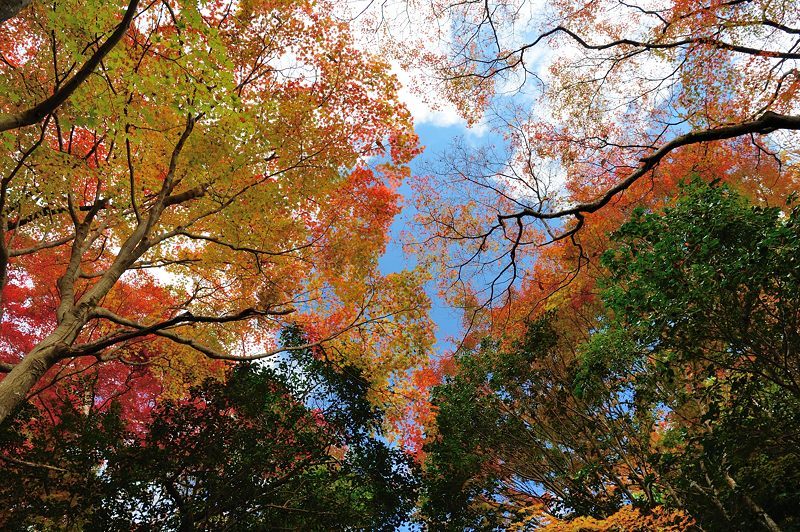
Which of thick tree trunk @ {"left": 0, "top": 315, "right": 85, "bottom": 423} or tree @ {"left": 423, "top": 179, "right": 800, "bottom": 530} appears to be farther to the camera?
tree @ {"left": 423, "top": 179, "right": 800, "bottom": 530}

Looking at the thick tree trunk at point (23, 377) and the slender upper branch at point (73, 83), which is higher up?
the slender upper branch at point (73, 83)

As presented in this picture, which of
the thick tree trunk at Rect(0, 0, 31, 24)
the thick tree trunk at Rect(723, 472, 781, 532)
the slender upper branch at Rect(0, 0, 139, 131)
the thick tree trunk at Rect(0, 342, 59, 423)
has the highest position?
the slender upper branch at Rect(0, 0, 139, 131)

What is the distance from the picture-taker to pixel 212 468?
291 inches

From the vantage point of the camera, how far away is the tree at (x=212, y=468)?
6645 mm

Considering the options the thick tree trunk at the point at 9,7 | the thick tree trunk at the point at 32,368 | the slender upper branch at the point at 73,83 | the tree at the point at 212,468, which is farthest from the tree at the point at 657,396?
the thick tree trunk at the point at 32,368

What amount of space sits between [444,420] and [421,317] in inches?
124

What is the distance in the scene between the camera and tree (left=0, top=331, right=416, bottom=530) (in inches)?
262

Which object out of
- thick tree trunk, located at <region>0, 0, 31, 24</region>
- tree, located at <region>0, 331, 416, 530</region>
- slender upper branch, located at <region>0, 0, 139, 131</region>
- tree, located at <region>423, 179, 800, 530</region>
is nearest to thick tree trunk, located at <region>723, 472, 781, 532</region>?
tree, located at <region>423, 179, 800, 530</region>

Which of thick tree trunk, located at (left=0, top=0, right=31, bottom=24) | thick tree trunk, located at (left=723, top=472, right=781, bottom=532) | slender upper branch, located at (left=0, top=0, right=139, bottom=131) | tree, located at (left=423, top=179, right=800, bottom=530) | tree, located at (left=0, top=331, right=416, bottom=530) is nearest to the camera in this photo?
thick tree trunk, located at (left=0, top=0, right=31, bottom=24)

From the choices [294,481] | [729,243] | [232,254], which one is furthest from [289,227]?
[729,243]

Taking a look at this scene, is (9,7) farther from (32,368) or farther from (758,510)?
(758,510)

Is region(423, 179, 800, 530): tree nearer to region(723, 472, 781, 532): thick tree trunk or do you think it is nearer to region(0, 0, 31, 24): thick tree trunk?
region(723, 472, 781, 532): thick tree trunk

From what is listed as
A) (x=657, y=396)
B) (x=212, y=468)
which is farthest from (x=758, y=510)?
(x=212, y=468)

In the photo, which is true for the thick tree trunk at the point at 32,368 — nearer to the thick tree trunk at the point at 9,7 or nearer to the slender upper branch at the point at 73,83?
the slender upper branch at the point at 73,83
